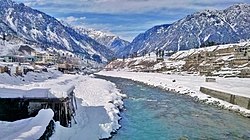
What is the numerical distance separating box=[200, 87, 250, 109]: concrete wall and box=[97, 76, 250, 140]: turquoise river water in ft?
9.13

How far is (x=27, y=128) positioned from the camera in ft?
52.1

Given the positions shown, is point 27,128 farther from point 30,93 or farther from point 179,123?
point 179,123

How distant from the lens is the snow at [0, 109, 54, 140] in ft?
48.3

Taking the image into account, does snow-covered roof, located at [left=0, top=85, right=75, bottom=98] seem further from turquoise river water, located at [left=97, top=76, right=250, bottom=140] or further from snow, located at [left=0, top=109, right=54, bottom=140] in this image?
turquoise river water, located at [left=97, top=76, right=250, bottom=140]

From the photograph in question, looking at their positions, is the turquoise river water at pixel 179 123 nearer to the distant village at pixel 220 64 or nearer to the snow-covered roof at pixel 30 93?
the snow-covered roof at pixel 30 93

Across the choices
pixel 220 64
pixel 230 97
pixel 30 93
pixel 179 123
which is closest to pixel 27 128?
pixel 30 93

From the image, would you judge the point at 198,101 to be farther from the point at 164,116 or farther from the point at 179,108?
the point at 164,116

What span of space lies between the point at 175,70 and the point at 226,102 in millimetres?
88914

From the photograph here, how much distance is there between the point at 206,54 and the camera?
14250cm

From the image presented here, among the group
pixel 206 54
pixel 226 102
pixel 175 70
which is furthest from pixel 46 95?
pixel 206 54

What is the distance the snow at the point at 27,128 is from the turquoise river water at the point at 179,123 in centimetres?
715

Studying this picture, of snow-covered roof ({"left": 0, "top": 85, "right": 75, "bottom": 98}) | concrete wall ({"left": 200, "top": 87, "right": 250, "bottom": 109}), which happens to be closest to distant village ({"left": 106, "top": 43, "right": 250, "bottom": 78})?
concrete wall ({"left": 200, "top": 87, "right": 250, "bottom": 109})

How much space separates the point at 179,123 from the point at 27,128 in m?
17.2

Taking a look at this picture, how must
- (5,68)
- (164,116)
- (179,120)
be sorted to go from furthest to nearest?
(5,68), (164,116), (179,120)
